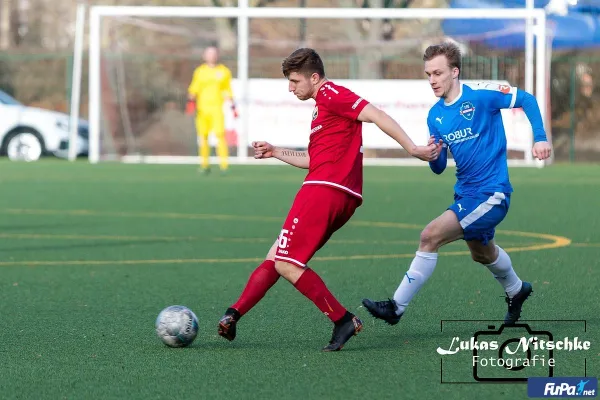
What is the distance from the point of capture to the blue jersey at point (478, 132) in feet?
24.2

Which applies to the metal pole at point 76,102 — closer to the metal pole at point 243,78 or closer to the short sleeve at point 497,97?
the metal pole at point 243,78

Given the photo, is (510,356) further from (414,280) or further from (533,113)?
Result: (533,113)

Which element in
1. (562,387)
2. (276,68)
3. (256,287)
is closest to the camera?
(562,387)

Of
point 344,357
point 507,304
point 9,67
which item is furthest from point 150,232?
point 9,67

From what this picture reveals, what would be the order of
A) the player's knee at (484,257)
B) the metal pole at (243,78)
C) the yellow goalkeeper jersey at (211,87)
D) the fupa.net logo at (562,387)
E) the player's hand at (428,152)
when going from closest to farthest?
the fupa.net logo at (562,387)
the player's hand at (428,152)
the player's knee at (484,257)
the yellow goalkeeper jersey at (211,87)
the metal pole at (243,78)

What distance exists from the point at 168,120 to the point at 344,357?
81.7 feet

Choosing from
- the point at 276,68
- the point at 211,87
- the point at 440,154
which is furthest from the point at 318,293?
the point at 276,68

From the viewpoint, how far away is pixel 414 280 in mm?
7273

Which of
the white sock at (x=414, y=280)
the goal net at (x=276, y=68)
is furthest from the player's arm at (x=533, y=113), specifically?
the goal net at (x=276, y=68)

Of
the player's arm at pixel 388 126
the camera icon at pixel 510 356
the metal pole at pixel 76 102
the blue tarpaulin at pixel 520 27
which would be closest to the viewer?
the camera icon at pixel 510 356

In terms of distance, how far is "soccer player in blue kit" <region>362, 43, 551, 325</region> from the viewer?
24.0 feet

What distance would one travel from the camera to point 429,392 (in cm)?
562

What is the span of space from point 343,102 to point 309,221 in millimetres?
638

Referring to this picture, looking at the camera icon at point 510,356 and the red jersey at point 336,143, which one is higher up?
the red jersey at point 336,143
